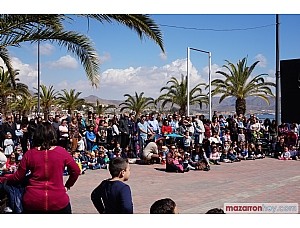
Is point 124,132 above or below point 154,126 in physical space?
below

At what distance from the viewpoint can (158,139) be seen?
14664 mm

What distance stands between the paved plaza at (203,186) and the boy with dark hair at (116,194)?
10.4 ft

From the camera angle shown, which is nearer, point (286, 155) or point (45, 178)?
point (45, 178)

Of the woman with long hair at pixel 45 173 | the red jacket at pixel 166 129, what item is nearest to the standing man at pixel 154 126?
the red jacket at pixel 166 129

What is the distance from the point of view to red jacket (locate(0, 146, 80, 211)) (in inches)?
162

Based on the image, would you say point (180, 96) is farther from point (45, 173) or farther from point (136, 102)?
point (45, 173)

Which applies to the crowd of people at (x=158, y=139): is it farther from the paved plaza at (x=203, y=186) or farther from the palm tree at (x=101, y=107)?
the palm tree at (x=101, y=107)

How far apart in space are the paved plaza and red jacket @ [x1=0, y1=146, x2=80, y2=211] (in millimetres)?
2905

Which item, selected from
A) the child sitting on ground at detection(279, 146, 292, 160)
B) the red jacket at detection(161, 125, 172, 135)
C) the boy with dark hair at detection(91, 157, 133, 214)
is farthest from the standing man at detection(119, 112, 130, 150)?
the boy with dark hair at detection(91, 157, 133, 214)

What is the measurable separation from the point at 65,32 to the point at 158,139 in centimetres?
713

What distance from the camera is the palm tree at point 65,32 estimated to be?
292 inches

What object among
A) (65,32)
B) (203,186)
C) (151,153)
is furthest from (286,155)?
(65,32)

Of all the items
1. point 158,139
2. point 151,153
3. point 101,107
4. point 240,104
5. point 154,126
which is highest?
point 240,104
